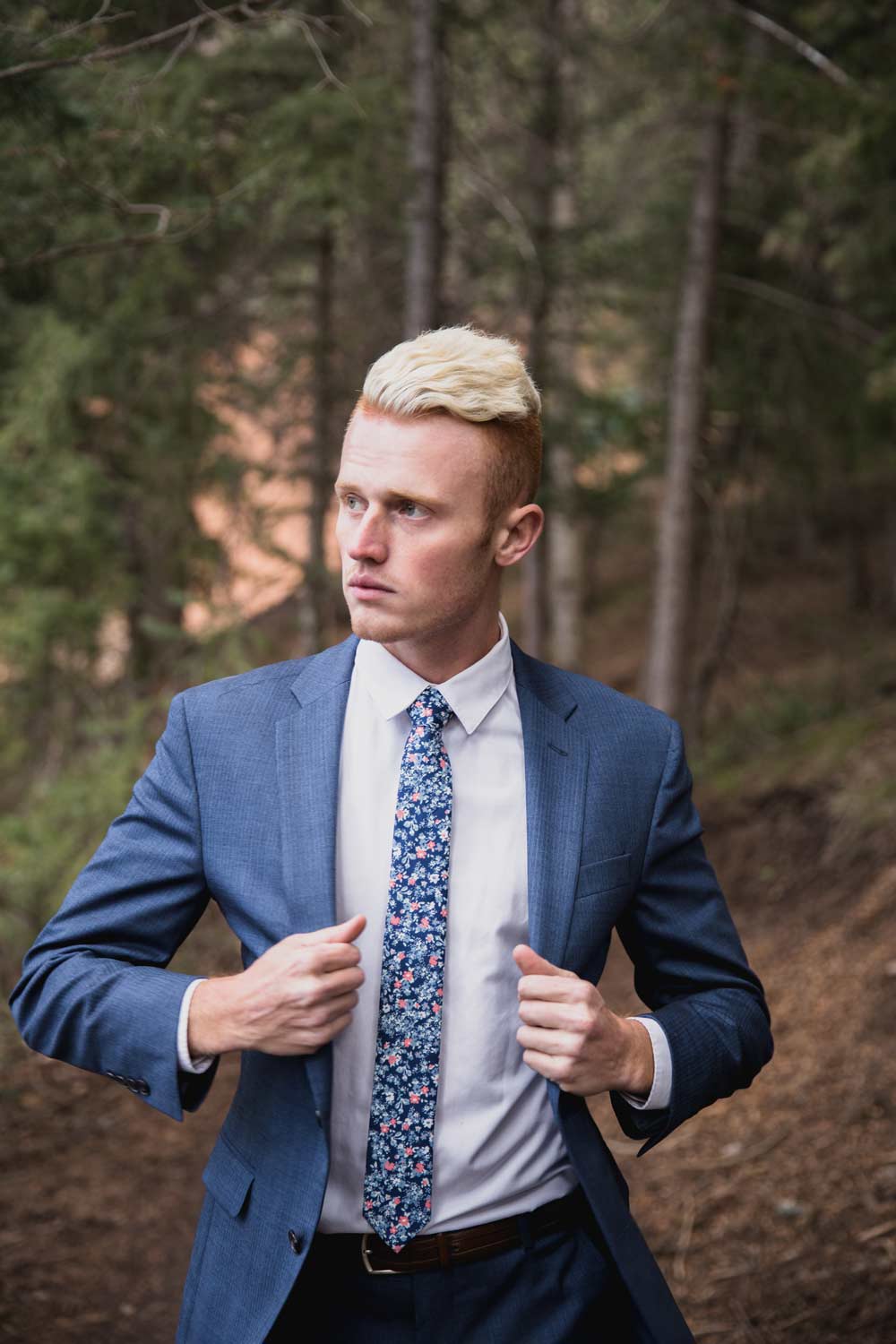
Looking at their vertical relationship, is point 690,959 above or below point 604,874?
below

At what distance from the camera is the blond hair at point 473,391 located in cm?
218

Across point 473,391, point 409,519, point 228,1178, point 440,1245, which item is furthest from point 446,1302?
point 473,391

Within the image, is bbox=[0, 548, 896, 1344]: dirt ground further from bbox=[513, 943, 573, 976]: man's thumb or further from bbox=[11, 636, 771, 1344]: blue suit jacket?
bbox=[513, 943, 573, 976]: man's thumb

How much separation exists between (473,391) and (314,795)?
30.8 inches

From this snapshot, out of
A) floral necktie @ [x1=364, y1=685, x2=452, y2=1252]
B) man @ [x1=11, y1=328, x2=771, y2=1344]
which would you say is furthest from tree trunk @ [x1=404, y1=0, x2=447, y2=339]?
floral necktie @ [x1=364, y1=685, x2=452, y2=1252]

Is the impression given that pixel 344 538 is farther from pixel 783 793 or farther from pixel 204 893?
pixel 783 793

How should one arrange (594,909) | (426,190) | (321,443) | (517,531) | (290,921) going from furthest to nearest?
(321,443), (426,190), (517,531), (594,909), (290,921)

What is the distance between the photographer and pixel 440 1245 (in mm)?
2230

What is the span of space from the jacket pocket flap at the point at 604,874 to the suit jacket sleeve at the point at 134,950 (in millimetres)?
709

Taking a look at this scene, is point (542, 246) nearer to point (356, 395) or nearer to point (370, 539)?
point (356, 395)

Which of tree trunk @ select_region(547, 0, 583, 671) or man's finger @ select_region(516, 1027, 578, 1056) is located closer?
man's finger @ select_region(516, 1027, 578, 1056)

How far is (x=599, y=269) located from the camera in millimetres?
10633

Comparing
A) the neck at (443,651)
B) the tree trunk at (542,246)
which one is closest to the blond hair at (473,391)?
the neck at (443,651)

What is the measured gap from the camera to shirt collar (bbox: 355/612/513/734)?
7.77ft
